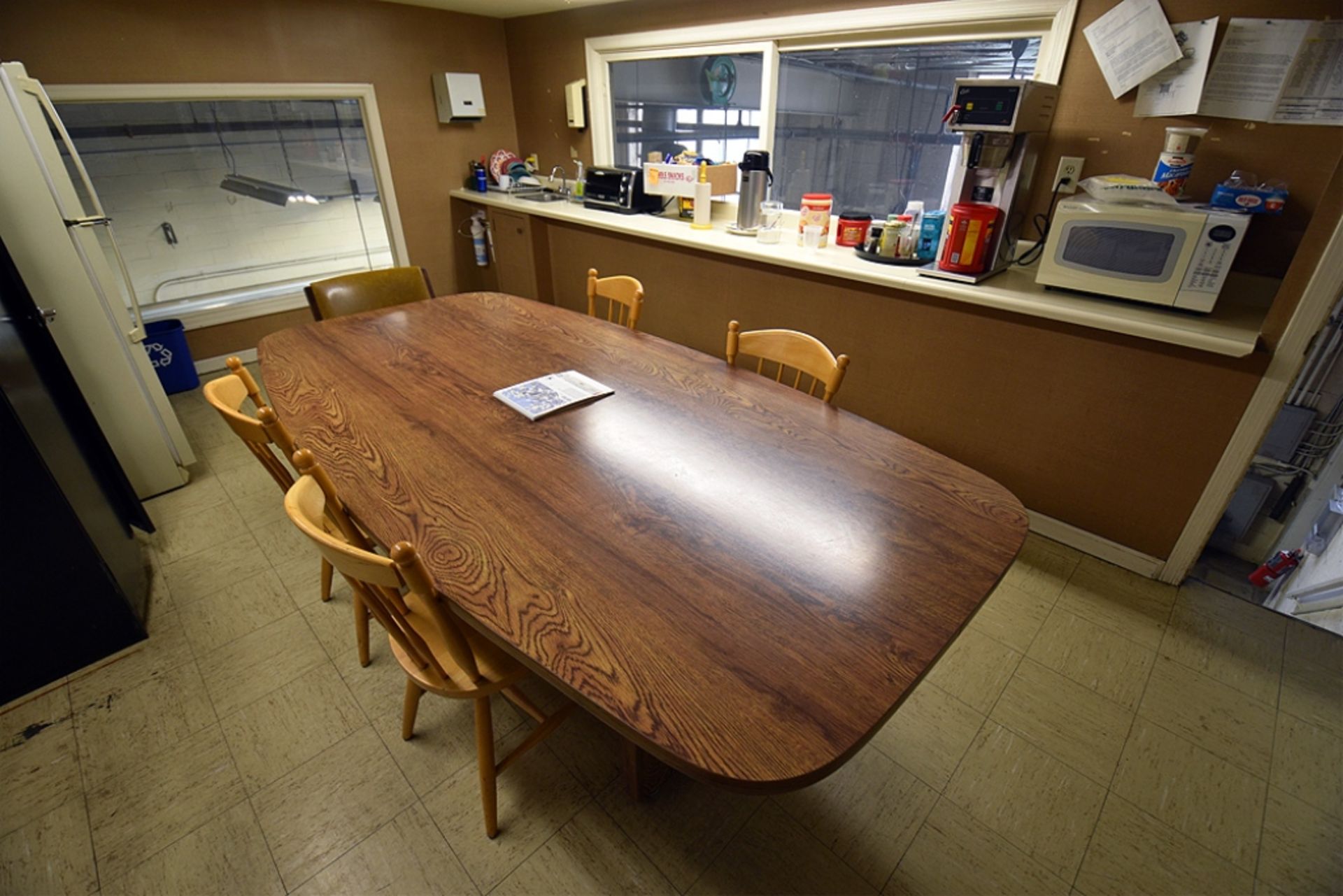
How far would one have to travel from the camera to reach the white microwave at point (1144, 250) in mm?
1614

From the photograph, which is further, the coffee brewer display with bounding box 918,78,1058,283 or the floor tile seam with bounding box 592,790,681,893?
the coffee brewer display with bounding box 918,78,1058,283

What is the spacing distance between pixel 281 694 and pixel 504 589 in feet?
3.93

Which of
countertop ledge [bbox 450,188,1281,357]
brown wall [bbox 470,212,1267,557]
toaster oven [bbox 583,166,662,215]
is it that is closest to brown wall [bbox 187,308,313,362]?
toaster oven [bbox 583,166,662,215]

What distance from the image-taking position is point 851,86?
9.12 ft

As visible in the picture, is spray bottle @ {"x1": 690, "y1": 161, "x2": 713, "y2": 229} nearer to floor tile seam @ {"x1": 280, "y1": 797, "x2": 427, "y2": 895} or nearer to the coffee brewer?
the coffee brewer

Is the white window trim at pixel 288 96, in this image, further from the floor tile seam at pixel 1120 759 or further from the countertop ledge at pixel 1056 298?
the floor tile seam at pixel 1120 759

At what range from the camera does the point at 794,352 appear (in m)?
1.75

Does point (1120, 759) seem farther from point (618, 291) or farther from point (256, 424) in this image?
point (256, 424)

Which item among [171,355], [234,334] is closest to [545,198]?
[234,334]

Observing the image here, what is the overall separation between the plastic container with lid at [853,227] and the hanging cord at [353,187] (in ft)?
12.4

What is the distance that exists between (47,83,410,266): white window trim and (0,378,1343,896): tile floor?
2795mm

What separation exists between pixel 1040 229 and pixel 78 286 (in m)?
3.59

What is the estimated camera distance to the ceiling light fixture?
416 centimetres

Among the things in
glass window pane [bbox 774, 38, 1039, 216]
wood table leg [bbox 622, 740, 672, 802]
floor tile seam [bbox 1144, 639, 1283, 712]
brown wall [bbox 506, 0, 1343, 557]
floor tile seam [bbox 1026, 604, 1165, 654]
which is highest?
glass window pane [bbox 774, 38, 1039, 216]
